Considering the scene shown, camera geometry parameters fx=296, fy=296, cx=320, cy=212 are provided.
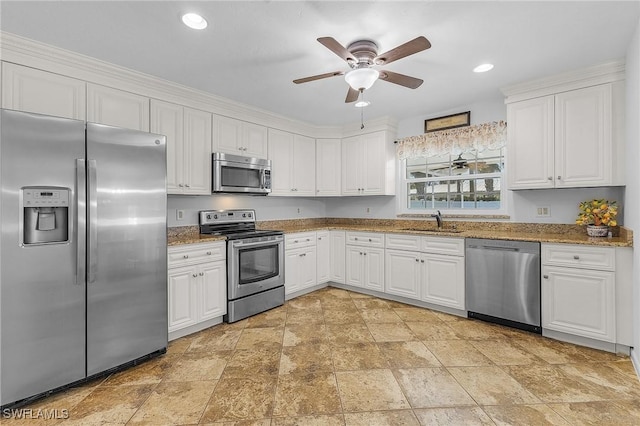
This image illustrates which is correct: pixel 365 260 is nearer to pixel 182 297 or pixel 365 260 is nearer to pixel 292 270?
pixel 292 270

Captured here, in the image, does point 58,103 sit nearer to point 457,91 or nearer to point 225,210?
Result: point 225,210

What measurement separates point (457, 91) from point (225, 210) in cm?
315

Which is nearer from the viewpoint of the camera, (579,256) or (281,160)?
(579,256)

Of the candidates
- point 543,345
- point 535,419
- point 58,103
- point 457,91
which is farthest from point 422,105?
point 58,103

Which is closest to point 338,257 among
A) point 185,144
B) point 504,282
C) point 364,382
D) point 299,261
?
point 299,261

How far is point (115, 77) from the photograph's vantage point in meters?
2.68

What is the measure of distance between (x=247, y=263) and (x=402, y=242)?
77.0 inches

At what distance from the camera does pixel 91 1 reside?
1831 mm

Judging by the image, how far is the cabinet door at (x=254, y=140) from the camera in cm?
380

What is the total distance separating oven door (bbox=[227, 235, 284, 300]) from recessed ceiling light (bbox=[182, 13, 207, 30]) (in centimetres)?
202

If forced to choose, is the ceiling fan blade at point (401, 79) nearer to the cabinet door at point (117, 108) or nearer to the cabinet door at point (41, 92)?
the cabinet door at point (117, 108)

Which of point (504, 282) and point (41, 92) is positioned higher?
point (41, 92)

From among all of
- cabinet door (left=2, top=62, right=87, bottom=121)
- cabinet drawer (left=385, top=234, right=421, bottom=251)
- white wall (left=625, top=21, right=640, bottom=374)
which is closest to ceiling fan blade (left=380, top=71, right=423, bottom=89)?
white wall (left=625, top=21, right=640, bottom=374)

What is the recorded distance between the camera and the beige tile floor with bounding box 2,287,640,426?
1.78m
